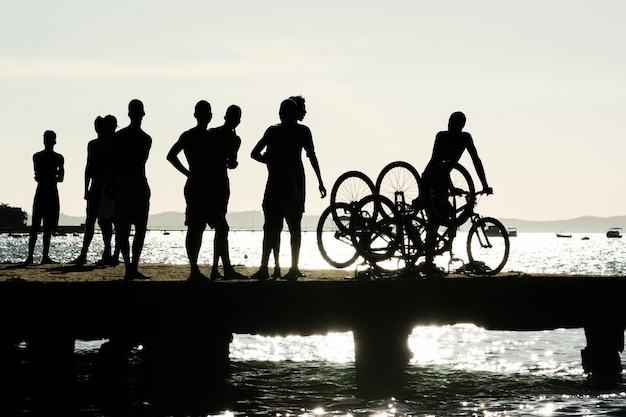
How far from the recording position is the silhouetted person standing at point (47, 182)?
62.7 ft

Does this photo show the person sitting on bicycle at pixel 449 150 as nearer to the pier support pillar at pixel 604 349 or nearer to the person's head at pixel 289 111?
the person's head at pixel 289 111

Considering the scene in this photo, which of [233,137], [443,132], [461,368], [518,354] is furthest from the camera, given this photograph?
[518,354]

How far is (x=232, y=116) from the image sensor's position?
14438 mm

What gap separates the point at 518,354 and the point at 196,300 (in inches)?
537

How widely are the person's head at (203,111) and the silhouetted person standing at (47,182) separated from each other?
629 centimetres

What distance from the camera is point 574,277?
52.0ft

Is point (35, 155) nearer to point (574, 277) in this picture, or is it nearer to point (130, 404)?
point (130, 404)

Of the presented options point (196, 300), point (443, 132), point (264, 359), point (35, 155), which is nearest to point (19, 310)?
point (196, 300)

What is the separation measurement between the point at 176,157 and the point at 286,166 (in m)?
1.79

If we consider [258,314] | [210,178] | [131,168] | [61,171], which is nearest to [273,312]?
[258,314]

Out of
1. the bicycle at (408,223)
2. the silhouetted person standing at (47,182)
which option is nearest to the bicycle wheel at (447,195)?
the bicycle at (408,223)

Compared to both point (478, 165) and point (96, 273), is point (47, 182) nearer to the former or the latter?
point (96, 273)

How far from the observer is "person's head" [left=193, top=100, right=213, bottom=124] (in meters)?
14.0

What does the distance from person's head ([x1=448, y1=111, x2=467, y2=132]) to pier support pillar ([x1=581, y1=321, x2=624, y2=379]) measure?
4.54 m
